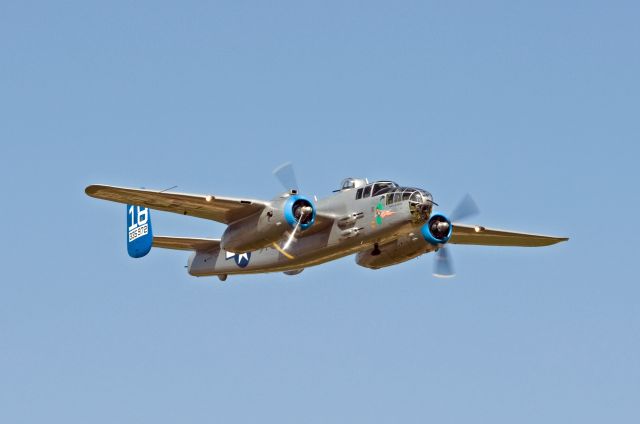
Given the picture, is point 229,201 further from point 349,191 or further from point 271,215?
point 349,191

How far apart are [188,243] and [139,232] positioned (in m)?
2.33

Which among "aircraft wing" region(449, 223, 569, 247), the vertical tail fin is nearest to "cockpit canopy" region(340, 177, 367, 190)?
"aircraft wing" region(449, 223, 569, 247)

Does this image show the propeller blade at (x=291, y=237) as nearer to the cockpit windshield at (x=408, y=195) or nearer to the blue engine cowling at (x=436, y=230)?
the cockpit windshield at (x=408, y=195)

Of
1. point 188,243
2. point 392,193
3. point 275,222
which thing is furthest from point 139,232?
point 392,193

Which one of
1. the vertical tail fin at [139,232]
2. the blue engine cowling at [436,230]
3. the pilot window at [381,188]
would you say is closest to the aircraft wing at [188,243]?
the vertical tail fin at [139,232]

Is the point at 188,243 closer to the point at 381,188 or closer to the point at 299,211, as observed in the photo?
the point at 299,211

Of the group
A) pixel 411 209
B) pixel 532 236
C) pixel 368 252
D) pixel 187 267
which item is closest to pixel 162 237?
pixel 187 267

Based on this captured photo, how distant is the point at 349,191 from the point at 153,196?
309 inches

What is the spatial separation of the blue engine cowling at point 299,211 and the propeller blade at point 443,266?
23.4 feet

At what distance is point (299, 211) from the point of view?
49.5 meters

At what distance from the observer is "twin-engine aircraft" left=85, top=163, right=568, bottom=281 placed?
4916 centimetres

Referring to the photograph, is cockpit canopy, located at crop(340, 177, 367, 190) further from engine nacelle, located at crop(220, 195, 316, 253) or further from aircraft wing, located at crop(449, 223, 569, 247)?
aircraft wing, located at crop(449, 223, 569, 247)

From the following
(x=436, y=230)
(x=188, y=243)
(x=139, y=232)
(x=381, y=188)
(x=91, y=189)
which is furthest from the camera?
(x=139, y=232)

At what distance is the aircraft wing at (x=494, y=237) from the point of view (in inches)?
2221
